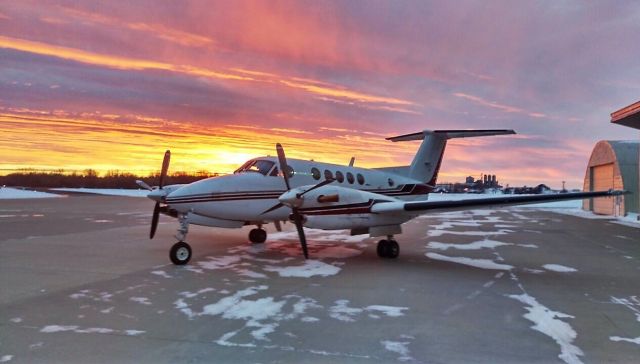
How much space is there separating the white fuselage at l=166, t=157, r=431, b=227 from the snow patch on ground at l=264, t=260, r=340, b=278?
6.80 feet

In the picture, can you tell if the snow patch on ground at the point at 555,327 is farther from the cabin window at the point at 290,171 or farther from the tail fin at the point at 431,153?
the tail fin at the point at 431,153

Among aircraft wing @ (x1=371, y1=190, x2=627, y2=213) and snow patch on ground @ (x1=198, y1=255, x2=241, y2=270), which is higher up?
aircraft wing @ (x1=371, y1=190, x2=627, y2=213)

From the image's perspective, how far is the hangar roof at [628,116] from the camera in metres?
23.7

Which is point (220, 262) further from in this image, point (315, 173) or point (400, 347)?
point (400, 347)

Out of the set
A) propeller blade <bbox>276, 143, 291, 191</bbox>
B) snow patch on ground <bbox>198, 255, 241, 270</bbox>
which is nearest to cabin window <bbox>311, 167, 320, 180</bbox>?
propeller blade <bbox>276, 143, 291, 191</bbox>

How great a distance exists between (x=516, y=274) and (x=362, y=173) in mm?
6179

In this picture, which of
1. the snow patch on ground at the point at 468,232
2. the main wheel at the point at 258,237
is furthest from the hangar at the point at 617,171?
the main wheel at the point at 258,237

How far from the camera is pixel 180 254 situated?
10117 mm

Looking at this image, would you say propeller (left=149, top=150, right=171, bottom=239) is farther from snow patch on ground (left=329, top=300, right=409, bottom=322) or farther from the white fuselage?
snow patch on ground (left=329, top=300, right=409, bottom=322)

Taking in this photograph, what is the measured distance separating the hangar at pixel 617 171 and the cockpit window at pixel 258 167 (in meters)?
23.1

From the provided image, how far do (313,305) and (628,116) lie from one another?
84.1ft

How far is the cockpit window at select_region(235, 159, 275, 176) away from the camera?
12180 mm

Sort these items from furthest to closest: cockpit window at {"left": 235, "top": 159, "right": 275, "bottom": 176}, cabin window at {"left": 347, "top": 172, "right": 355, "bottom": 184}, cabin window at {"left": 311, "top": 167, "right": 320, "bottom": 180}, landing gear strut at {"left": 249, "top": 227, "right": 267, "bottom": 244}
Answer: landing gear strut at {"left": 249, "top": 227, "right": 267, "bottom": 244}
cabin window at {"left": 347, "top": 172, "right": 355, "bottom": 184}
cabin window at {"left": 311, "top": 167, "right": 320, "bottom": 180}
cockpit window at {"left": 235, "top": 159, "right": 275, "bottom": 176}

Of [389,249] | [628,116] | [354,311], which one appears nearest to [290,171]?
[389,249]
